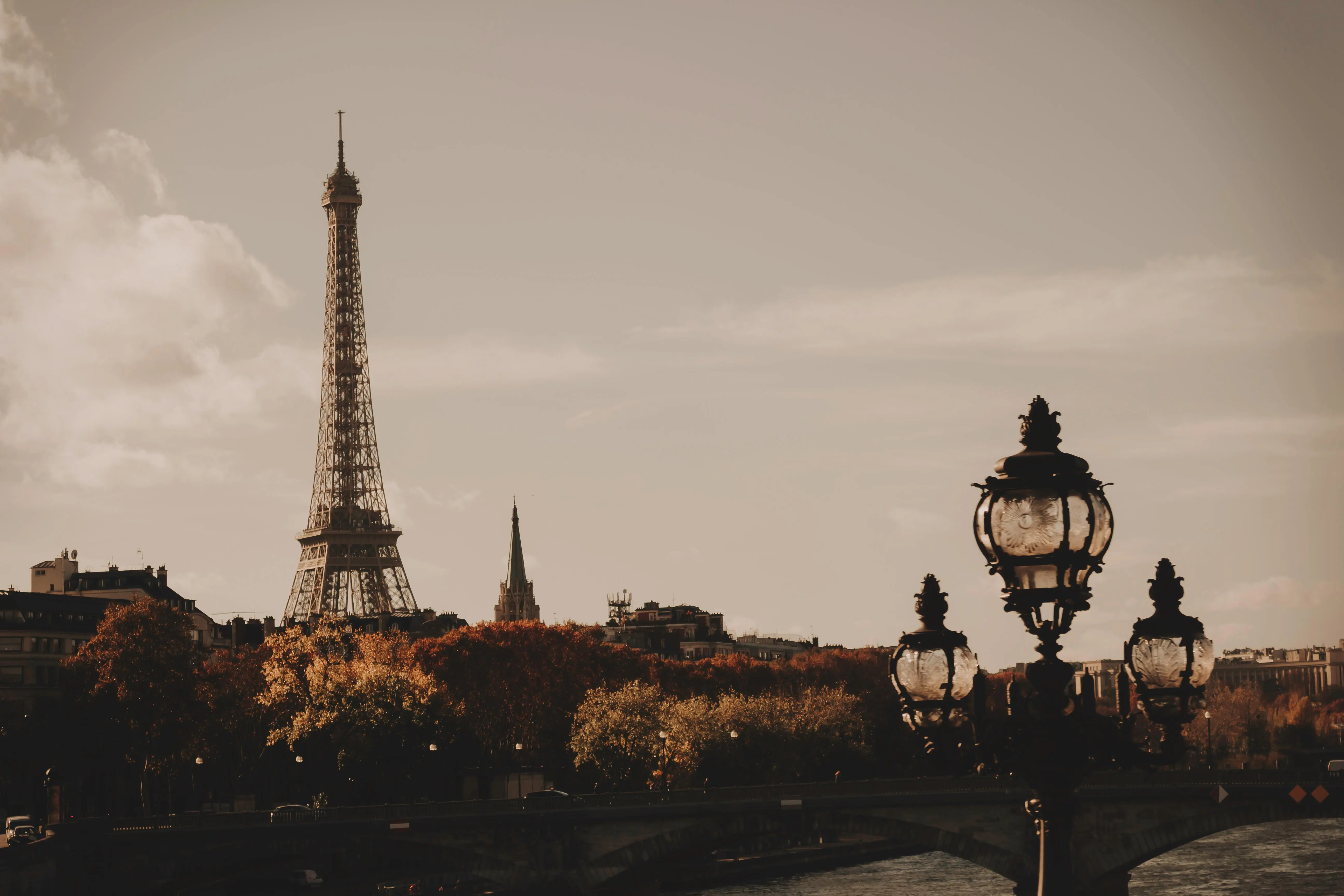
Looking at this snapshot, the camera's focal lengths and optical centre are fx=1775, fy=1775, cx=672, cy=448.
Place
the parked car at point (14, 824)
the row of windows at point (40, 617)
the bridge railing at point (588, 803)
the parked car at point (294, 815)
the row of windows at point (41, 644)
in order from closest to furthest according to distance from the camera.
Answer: the bridge railing at point (588, 803), the parked car at point (14, 824), the parked car at point (294, 815), the row of windows at point (41, 644), the row of windows at point (40, 617)

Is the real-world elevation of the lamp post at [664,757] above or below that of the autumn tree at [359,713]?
below

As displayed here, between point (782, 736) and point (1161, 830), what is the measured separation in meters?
35.9

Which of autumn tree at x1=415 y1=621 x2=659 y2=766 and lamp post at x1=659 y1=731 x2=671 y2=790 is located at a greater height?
autumn tree at x1=415 y1=621 x2=659 y2=766

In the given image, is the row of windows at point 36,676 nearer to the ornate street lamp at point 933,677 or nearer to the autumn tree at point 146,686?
the autumn tree at point 146,686

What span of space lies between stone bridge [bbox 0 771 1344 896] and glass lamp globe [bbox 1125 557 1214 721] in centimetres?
Answer: 5094

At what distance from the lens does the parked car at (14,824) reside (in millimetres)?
66375

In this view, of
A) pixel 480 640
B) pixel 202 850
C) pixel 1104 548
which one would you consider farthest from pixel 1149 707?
pixel 480 640

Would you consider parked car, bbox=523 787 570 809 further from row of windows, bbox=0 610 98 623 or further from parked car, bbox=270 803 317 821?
row of windows, bbox=0 610 98 623

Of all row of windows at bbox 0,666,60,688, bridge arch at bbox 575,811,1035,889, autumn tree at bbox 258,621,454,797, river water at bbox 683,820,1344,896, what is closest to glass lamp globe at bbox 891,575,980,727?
bridge arch at bbox 575,811,1035,889

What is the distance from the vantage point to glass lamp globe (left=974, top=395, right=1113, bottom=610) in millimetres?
11133

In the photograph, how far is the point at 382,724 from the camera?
268 feet

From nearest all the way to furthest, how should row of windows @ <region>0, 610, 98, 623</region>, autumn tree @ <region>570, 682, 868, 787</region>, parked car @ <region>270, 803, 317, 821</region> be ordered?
parked car @ <region>270, 803, 317, 821</region>
autumn tree @ <region>570, 682, 868, 787</region>
row of windows @ <region>0, 610, 98, 623</region>

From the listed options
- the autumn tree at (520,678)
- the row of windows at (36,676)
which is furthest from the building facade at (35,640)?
the autumn tree at (520,678)

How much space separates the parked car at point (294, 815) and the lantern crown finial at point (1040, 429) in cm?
6064
